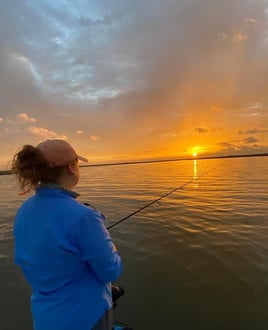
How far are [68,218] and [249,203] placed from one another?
12.3 meters

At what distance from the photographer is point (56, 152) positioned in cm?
207

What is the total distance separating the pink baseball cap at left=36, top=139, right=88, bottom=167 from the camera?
6.70 ft

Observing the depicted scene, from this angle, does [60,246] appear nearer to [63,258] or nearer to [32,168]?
[63,258]

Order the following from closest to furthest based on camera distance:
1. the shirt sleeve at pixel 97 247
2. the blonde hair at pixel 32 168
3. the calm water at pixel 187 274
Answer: the shirt sleeve at pixel 97 247
the blonde hair at pixel 32 168
the calm water at pixel 187 274

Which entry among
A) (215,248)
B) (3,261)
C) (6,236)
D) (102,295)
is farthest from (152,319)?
(6,236)

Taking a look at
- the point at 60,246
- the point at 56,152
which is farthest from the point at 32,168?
the point at 60,246

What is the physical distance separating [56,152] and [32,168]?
22 cm

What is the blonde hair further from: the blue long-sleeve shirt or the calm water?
the calm water

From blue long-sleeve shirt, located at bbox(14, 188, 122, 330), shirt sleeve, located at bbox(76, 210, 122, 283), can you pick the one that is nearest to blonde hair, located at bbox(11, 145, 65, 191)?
blue long-sleeve shirt, located at bbox(14, 188, 122, 330)

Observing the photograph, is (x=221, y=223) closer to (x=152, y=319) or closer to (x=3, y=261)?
(x=152, y=319)

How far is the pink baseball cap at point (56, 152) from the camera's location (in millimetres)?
2043

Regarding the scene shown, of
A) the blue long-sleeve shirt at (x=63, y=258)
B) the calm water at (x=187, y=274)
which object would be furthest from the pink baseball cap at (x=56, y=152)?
the calm water at (x=187, y=274)

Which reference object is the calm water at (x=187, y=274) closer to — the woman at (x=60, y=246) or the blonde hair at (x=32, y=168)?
the blonde hair at (x=32, y=168)

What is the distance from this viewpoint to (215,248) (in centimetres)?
682
